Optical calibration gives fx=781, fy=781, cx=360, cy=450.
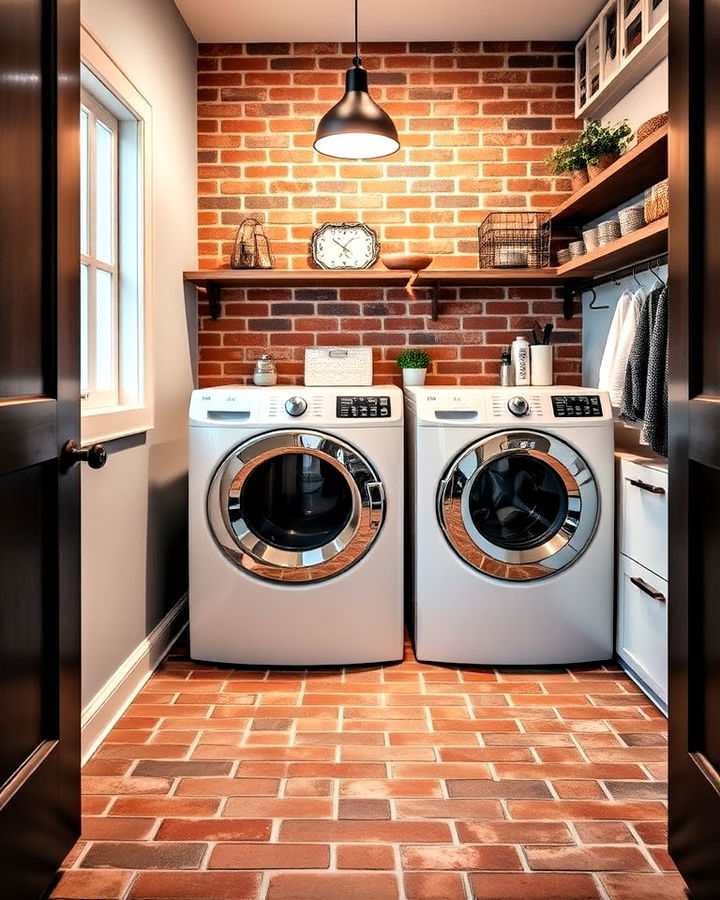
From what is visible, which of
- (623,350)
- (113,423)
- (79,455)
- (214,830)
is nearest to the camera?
(79,455)

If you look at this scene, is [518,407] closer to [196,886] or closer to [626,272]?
[626,272]

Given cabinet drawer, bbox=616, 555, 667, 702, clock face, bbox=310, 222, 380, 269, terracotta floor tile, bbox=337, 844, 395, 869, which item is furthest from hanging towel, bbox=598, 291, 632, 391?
terracotta floor tile, bbox=337, 844, 395, 869

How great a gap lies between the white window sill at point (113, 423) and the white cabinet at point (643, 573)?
1.66 metres

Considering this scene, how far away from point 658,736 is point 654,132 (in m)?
1.75

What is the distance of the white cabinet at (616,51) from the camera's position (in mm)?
2562

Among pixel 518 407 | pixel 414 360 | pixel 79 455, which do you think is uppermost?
pixel 414 360

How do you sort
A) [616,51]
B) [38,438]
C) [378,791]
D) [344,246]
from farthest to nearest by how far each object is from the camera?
[344,246]
[616,51]
[378,791]
[38,438]

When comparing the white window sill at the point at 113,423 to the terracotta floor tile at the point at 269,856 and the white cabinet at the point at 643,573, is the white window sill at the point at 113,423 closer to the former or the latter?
the terracotta floor tile at the point at 269,856

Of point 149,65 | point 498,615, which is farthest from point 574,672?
point 149,65

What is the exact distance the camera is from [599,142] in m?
2.83

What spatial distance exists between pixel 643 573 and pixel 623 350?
0.75m

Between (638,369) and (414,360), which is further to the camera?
(414,360)

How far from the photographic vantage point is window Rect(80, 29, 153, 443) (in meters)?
2.41

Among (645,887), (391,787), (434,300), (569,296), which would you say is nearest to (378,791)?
(391,787)
